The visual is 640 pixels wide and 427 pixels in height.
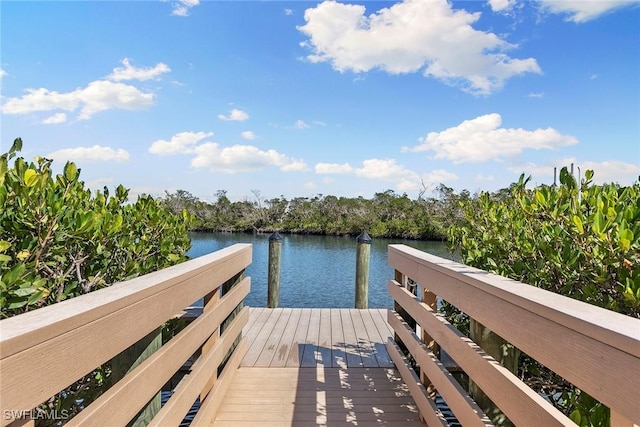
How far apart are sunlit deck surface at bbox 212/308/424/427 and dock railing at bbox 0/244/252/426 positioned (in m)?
0.42

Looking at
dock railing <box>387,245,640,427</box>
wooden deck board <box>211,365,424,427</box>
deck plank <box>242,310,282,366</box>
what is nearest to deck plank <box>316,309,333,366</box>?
wooden deck board <box>211,365,424,427</box>

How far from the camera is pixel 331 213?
35.6 m

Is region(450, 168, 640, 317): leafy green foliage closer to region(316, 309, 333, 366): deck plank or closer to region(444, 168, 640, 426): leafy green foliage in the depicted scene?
region(444, 168, 640, 426): leafy green foliage

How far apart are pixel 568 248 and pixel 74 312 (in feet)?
5.40

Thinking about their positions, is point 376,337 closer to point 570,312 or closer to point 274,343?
point 274,343

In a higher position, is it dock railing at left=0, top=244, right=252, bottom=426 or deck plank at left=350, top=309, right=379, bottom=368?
dock railing at left=0, top=244, right=252, bottom=426

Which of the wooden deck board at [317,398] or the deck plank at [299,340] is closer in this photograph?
the wooden deck board at [317,398]

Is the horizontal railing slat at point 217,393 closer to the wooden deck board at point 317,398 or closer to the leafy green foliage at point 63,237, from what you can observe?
the wooden deck board at point 317,398

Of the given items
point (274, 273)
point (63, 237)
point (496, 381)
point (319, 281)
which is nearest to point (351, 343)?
point (274, 273)

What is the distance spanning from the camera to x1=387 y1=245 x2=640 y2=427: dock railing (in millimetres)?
711

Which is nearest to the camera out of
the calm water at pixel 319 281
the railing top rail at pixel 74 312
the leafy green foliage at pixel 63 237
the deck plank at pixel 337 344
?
the railing top rail at pixel 74 312

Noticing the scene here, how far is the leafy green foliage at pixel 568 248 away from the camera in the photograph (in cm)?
129

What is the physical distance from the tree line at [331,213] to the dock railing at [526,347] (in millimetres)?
27656

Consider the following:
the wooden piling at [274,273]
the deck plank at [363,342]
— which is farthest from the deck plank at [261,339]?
the deck plank at [363,342]
